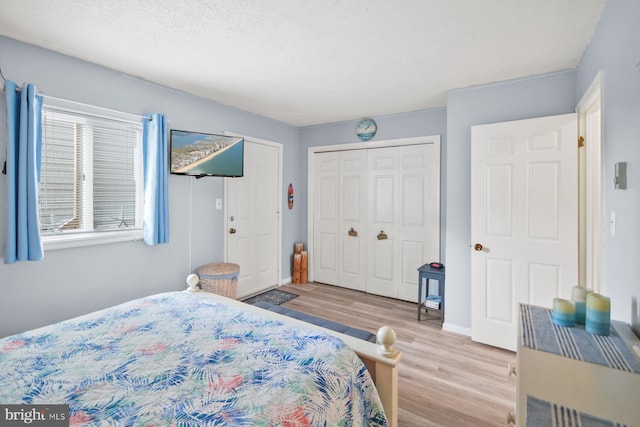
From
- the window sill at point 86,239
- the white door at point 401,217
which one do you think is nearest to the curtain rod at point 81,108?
the window sill at point 86,239

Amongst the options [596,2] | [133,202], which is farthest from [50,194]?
[596,2]

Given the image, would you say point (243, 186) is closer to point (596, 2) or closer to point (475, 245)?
point (475, 245)

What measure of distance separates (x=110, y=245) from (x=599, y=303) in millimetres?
3267

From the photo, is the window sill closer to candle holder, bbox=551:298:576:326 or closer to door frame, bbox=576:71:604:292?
candle holder, bbox=551:298:576:326

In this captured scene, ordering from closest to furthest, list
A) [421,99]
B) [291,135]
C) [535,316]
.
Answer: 1. [535,316]
2. [421,99]
3. [291,135]

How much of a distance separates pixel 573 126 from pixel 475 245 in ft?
3.92

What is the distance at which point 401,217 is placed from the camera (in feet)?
13.2

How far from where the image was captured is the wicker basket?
10.5 feet

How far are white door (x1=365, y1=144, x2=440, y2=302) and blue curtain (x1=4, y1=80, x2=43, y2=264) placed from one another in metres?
3.40

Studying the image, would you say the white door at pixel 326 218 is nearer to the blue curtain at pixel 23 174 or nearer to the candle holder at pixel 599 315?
the blue curtain at pixel 23 174

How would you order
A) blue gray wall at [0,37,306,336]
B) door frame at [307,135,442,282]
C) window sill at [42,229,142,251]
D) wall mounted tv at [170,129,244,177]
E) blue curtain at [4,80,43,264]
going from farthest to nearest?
door frame at [307,135,442,282], wall mounted tv at [170,129,244,177], window sill at [42,229,142,251], blue gray wall at [0,37,306,336], blue curtain at [4,80,43,264]

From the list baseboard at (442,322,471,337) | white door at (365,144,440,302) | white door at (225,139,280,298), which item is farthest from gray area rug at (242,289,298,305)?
baseboard at (442,322,471,337)

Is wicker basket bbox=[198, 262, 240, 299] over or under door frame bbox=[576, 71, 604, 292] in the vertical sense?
under

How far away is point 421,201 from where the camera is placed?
3.87m
